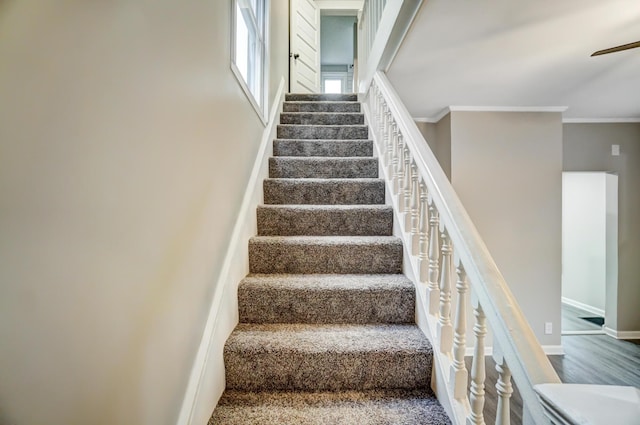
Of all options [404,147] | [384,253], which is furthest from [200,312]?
[404,147]

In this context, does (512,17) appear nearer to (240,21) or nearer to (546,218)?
(240,21)

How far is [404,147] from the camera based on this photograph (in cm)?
175

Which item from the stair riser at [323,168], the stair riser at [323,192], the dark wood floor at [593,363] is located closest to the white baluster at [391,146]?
the stair riser at [323,192]

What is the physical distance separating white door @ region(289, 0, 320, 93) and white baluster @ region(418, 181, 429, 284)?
3391 mm

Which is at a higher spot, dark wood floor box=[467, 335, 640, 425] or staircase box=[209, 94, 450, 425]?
staircase box=[209, 94, 450, 425]

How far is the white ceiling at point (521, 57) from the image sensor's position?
168 cm

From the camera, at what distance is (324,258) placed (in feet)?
5.60

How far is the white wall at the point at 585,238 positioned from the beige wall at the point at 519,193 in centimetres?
253

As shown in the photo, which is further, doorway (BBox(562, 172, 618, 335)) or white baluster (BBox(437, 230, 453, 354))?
doorway (BBox(562, 172, 618, 335))

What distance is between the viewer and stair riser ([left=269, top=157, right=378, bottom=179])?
7.71 feet

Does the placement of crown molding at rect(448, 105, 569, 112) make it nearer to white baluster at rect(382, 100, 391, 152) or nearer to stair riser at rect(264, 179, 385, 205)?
white baluster at rect(382, 100, 391, 152)

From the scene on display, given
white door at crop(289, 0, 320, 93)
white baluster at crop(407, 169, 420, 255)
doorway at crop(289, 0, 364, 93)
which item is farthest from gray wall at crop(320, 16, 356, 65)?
white baluster at crop(407, 169, 420, 255)

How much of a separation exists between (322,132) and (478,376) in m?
2.32

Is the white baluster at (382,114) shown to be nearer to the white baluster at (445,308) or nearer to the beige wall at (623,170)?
the white baluster at (445,308)
